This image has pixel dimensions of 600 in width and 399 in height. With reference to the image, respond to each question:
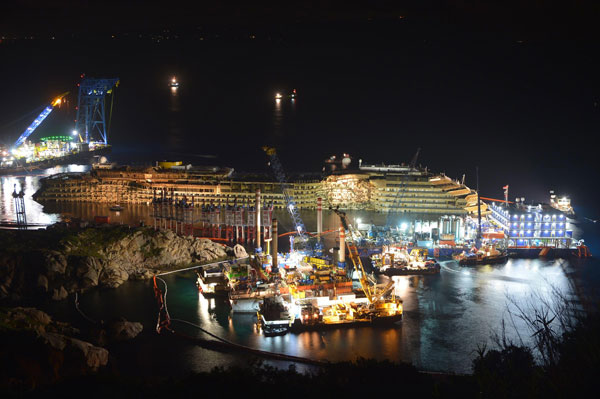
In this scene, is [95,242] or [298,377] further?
[95,242]

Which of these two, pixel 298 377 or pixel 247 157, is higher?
pixel 247 157

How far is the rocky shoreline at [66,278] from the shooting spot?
536 inches

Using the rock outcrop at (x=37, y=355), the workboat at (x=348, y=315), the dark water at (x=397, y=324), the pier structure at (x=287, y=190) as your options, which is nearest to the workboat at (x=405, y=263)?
the dark water at (x=397, y=324)

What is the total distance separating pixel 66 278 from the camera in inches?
864

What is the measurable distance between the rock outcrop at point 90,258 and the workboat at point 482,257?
34.6 feet

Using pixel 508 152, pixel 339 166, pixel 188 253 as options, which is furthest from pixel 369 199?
pixel 508 152

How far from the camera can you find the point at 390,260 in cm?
2534

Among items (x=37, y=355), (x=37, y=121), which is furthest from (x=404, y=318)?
(x=37, y=121)

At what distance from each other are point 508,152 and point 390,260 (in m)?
34.8

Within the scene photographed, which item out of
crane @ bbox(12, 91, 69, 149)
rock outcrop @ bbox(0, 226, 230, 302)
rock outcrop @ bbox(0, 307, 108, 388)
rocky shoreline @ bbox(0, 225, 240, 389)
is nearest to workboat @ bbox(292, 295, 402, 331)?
rocky shoreline @ bbox(0, 225, 240, 389)

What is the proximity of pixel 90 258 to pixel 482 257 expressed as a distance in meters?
17.3

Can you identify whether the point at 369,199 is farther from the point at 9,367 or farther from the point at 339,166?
the point at 9,367

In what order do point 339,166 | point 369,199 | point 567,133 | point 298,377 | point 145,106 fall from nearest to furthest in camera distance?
point 298,377 < point 369,199 < point 339,166 < point 567,133 < point 145,106

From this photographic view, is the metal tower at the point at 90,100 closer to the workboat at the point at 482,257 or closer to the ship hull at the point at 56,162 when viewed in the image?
the ship hull at the point at 56,162
